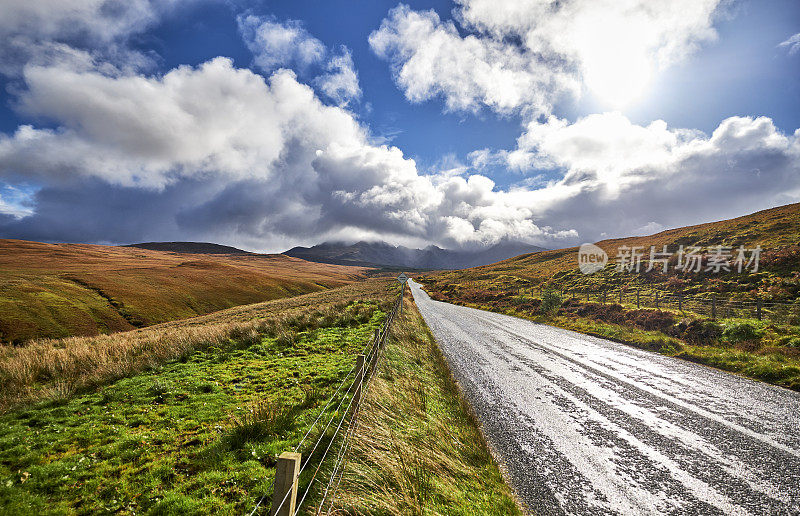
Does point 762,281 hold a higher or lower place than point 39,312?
higher

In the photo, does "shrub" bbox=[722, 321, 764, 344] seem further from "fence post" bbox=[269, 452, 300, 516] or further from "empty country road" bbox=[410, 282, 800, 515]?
"fence post" bbox=[269, 452, 300, 516]

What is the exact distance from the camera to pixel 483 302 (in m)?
49.1

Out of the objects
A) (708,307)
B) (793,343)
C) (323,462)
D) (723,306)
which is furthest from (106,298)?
(723,306)

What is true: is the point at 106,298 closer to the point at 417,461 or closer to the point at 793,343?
the point at 417,461

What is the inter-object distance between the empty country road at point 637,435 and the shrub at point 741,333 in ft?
16.3

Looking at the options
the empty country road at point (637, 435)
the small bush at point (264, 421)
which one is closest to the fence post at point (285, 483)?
the small bush at point (264, 421)

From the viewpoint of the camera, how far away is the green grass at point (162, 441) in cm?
429

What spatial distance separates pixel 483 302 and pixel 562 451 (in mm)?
43015

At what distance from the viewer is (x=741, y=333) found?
16.8 m

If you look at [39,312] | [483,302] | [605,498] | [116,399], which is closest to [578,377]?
[605,498]

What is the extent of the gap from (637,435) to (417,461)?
20.8 feet

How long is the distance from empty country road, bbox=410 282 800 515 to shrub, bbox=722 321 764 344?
4.97m

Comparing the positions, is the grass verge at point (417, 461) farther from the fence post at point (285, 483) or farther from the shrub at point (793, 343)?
the shrub at point (793, 343)

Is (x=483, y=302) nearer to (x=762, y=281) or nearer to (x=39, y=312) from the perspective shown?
(x=762, y=281)
